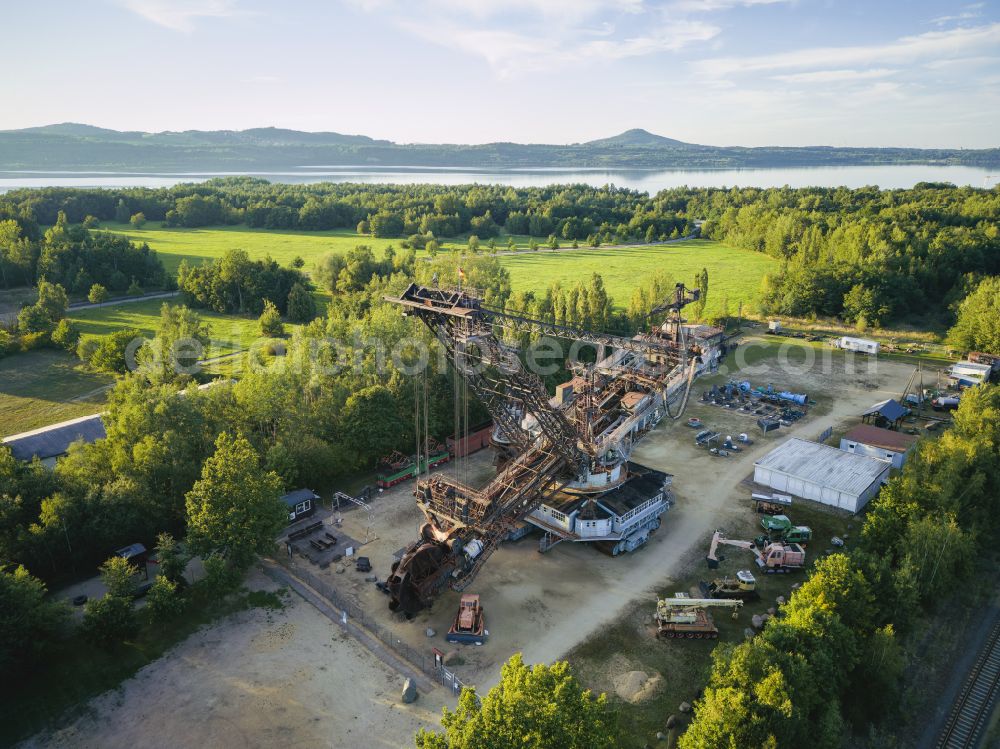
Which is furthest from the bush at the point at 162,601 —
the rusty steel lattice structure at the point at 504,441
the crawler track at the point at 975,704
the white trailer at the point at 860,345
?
the white trailer at the point at 860,345

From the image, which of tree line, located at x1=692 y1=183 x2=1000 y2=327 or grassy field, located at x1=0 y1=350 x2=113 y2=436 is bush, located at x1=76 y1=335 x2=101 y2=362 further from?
tree line, located at x1=692 y1=183 x2=1000 y2=327

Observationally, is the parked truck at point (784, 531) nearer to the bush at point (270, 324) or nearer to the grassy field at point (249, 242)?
the bush at point (270, 324)

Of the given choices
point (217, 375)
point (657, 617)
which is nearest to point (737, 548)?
point (657, 617)

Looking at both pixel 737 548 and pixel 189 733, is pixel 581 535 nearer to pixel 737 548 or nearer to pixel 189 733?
pixel 737 548

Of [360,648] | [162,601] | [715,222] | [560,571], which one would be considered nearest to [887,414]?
[560,571]

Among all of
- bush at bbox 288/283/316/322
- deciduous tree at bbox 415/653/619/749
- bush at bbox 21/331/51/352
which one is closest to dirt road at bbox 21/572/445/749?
deciduous tree at bbox 415/653/619/749

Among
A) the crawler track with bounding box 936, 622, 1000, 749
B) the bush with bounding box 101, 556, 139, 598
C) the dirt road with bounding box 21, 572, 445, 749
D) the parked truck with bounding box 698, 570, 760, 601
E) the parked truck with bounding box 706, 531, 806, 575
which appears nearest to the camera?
the dirt road with bounding box 21, 572, 445, 749

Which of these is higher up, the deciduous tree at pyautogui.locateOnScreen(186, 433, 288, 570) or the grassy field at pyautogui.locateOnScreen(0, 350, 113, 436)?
the deciduous tree at pyautogui.locateOnScreen(186, 433, 288, 570)
